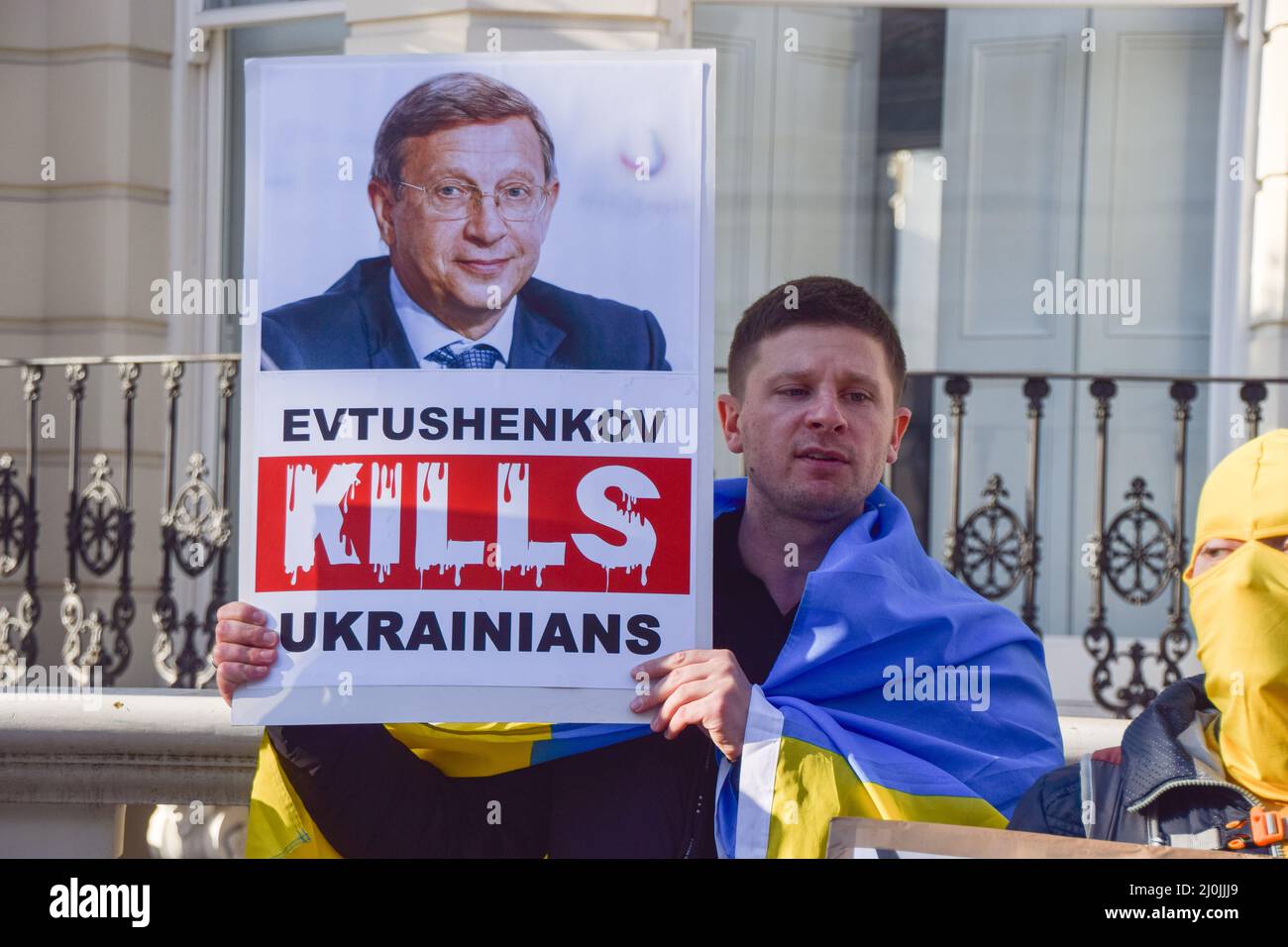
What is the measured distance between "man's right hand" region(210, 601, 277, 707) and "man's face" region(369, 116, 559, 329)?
567 mm

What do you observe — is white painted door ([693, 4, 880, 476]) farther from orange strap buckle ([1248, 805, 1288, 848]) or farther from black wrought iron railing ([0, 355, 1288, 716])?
orange strap buckle ([1248, 805, 1288, 848])

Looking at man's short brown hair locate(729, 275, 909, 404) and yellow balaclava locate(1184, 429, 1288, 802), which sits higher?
man's short brown hair locate(729, 275, 909, 404)

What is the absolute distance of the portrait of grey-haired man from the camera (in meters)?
2.38

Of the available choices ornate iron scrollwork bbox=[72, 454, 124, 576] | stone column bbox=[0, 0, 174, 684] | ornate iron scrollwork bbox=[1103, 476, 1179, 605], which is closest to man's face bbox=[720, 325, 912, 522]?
ornate iron scrollwork bbox=[1103, 476, 1179, 605]

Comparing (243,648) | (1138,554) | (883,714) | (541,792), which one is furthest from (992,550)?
(243,648)

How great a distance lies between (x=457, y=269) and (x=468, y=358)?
0.15 metres

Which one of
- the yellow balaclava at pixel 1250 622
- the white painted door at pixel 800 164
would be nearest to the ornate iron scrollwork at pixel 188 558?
the white painted door at pixel 800 164

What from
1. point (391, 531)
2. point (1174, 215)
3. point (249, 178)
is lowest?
point (391, 531)

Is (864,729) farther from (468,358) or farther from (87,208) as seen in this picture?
(87,208)

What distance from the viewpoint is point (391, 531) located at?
2387 millimetres
